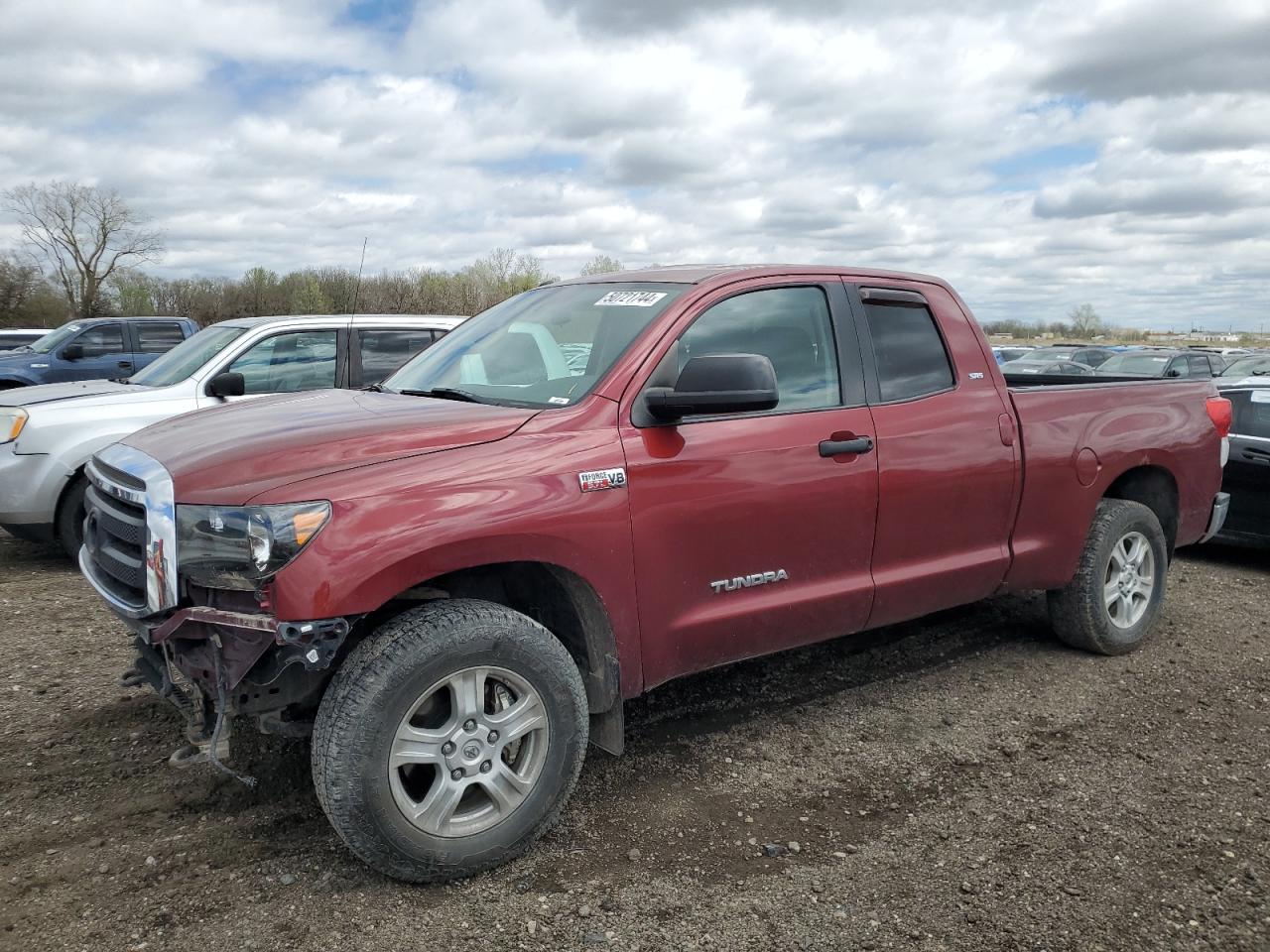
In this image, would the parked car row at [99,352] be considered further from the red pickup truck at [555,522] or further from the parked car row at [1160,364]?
the parked car row at [1160,364]

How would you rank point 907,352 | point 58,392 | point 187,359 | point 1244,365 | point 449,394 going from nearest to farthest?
point 449,394 < point 907,352 < point 58,392 < point 187,359 < point 1244,365

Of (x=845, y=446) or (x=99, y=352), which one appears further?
(x=99, y=352)

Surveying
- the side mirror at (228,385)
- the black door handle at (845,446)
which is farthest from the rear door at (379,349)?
the black door handle at (845,446)

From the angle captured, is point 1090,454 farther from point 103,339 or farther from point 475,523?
point 103,339

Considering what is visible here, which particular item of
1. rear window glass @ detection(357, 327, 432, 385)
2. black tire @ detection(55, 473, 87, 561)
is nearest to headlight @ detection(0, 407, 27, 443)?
black tire @ detection(55, 473, 87, 561)

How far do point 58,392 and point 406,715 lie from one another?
18.5 ft

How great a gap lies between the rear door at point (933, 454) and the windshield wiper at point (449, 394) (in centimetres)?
160

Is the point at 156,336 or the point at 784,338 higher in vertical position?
the point at 156,336

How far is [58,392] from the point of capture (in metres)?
7.18

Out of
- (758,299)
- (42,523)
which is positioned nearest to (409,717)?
(758,299)

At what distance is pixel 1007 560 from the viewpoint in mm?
4582

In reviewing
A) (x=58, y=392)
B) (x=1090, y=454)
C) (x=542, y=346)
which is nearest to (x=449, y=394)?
(x=542, y=346)

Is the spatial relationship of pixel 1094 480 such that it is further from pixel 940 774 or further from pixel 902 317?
pixel 940 774

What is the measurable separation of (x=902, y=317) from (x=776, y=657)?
188 cm
